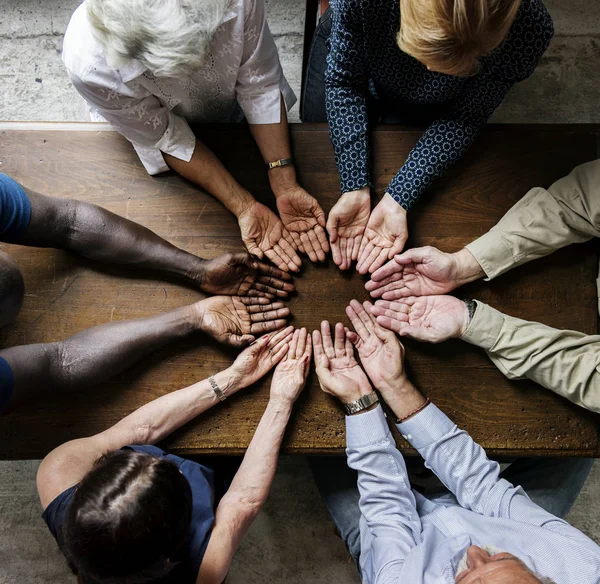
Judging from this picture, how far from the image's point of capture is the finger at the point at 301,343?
1.51 metres

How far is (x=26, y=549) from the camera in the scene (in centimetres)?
213

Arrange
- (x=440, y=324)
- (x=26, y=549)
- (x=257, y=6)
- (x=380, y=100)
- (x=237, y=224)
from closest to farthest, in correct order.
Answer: (x=257, y=6)
(x=440, y=324)
(x=237, y=224)
(x=380, y=100)
(x=26, y=549)

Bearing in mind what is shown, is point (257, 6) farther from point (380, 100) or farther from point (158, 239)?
point (158, 239)

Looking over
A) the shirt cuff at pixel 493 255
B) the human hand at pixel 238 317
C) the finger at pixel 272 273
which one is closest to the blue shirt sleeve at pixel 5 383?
the human hand at pixel 238 317

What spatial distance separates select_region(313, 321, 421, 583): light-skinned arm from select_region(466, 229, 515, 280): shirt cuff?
493 millimetres

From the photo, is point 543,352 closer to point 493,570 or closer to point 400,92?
point 493,570

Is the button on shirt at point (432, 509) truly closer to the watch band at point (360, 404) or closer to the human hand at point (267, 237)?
the watch band at point (360, 404)

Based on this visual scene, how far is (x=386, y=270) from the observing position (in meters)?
1.54

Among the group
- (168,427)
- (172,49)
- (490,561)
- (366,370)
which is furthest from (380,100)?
(490,561)

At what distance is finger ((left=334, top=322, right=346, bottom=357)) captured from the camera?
1515 mm

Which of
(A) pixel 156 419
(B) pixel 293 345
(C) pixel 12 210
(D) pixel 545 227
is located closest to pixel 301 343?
(B) pixel 293 345

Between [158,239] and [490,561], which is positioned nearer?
[490,561]

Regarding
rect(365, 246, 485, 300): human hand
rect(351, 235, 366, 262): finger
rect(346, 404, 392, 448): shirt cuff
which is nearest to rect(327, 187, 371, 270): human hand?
rect(351, 235, 366, 262): finger

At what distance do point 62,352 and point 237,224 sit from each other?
65 cm
